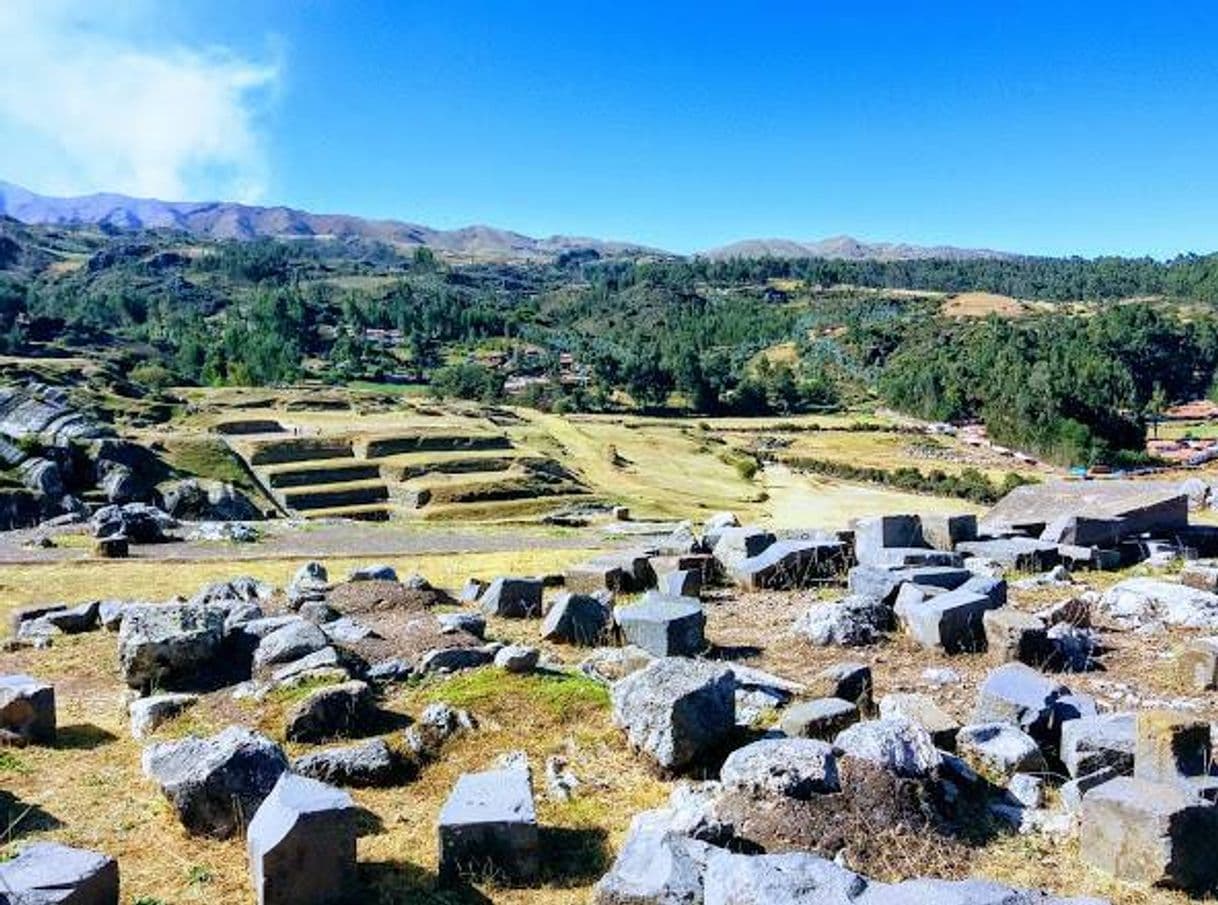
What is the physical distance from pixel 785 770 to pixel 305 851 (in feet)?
13.0

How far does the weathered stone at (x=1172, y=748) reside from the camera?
8742 millimetres

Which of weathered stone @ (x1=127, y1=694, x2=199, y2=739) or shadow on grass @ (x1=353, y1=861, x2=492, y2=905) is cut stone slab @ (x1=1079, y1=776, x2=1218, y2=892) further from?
weathered stone @ (x1=127, y1=694, x2=199, y2=739)

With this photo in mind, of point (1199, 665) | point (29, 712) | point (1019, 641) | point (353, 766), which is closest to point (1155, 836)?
point (1199, 665)

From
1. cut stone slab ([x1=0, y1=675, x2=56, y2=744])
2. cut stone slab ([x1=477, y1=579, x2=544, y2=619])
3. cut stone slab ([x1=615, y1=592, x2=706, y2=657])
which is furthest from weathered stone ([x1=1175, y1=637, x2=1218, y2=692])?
cut stone slab ([x1=0, y1=675, x2=56, y2=744])

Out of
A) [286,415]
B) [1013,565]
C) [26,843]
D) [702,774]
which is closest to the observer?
[26,843]

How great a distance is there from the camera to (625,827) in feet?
29.8

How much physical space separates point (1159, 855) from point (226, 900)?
23.6 ft


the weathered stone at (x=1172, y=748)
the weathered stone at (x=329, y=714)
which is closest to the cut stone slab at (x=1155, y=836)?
the weathered stone at (x=1172, y=748)

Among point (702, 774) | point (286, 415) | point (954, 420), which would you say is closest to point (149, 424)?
point (286, 415)

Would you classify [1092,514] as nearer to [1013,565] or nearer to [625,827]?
[1013,565]

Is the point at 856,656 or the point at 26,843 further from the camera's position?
the point at 856,656

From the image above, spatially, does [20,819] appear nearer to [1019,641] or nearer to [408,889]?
[408,889]

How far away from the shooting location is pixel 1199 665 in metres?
12.1

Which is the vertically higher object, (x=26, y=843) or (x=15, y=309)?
(x=15, y=309)
